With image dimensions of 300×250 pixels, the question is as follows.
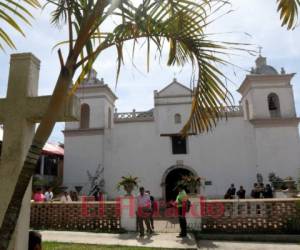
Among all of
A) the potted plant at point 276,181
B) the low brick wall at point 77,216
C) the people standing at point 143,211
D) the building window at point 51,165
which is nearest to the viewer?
the people standing at point 143,211

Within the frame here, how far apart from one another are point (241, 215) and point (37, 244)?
7794mm

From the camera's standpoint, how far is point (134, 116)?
21.7m

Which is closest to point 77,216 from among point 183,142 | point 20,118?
point 20,118

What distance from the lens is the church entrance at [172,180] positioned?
2048cm

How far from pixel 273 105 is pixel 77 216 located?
1511 centimetres

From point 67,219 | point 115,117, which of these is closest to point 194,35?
point 67,219

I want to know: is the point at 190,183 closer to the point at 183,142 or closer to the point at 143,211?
the point at 143,211

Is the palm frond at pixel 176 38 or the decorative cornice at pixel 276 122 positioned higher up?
the decorative cornice at pixel 276 122

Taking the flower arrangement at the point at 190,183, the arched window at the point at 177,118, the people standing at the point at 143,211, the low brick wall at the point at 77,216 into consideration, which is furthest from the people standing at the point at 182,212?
the arched window at the point at 177,118

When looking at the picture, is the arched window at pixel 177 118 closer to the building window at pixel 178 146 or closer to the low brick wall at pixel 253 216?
the building window at pixel 178 146

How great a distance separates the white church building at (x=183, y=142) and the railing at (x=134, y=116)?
0.21ft

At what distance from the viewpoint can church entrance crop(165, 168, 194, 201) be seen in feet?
67.2

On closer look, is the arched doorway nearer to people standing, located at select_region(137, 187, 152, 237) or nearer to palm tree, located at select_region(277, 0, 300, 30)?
people standing, located at select_region(137, 187, 152, 237)

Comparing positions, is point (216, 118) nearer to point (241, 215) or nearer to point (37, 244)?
point (37, 244)
